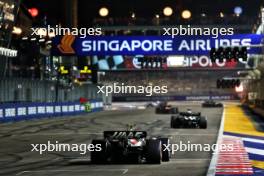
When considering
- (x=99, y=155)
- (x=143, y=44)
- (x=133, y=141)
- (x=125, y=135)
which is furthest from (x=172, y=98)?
(x=133, y=141)

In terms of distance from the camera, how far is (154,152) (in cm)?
1892

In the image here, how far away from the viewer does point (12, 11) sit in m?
55.0

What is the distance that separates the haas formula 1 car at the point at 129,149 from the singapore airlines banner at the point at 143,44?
1383 inches

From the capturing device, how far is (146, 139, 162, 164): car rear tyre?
61.6 ft

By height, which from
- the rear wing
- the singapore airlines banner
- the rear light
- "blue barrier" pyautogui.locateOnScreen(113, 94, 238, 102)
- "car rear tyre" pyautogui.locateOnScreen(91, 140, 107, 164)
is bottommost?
"car rear tyre" pyautogui.locateOnScreen(91, 140, 107, 164)

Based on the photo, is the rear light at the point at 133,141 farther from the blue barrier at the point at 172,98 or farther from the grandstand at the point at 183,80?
the blue barrier at the point at 172,98

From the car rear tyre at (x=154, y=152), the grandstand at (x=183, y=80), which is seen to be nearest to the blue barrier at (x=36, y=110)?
the car rear tyre at (x=154, y=152)

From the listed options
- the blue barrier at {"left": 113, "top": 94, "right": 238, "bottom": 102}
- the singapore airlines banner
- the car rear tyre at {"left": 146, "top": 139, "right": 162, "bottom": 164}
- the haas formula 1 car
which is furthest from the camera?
the blue barrier at {"left": 113, "top": 94, "right": 238, "bottom": 102}

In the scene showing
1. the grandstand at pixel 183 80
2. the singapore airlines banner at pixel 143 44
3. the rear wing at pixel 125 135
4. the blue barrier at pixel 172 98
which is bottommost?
the rear wing at pixel 125 135

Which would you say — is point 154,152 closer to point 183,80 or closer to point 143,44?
point 143,44

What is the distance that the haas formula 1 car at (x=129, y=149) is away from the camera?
1891cm

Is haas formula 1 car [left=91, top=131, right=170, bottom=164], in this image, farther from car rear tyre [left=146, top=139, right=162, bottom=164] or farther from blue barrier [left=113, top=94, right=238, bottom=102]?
blue barrier [left=113, top=94, right=238, bottom=102]

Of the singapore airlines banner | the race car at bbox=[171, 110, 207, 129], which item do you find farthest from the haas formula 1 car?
the singapore airlines banner

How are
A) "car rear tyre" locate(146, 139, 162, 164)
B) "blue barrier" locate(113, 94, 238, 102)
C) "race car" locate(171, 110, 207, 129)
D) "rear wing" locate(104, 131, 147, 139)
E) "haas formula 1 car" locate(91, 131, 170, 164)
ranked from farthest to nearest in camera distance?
1. "blue barrier" locate(113, 94, 238, 102)
2. "race car" locate(171, 110, 207, 129)
3. "rear wing" locate(104, 131, 147, 139)
4. "haas formula 1 car" locate(91, 131, 170, 164)
5. "car rear tyre" locate(146, 139, 162, 164)
